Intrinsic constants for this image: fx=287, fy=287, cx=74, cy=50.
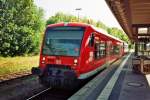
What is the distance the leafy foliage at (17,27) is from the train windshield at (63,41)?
2893 centimetres

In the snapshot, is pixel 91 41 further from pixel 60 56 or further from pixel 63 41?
pixel 60 56

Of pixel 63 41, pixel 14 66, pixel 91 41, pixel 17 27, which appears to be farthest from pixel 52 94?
pixel 17 27

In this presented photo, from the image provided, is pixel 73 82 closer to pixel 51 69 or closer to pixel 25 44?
pixel 51 69

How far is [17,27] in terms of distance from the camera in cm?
4466

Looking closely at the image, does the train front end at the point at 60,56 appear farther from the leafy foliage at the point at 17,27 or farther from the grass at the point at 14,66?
the leafy foliage at the point at 17,27

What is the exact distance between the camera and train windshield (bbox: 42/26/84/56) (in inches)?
504

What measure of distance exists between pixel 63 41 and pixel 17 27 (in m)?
32.8

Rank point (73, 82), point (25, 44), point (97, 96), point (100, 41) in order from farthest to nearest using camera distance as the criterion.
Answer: point (25, 44), point (100, 41), point (73, 82), point (97, 96)

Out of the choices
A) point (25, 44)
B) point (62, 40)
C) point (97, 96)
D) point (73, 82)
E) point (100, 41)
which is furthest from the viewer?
point (25, 44)

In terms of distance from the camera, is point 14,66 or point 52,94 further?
point 14,66

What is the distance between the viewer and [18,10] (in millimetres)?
46562

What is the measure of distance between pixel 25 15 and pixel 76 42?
3529cm

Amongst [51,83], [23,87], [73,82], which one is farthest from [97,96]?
[23,87]

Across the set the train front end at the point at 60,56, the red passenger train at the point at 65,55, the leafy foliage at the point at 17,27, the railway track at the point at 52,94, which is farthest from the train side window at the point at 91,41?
the leafy foliage at the point at 17,27
